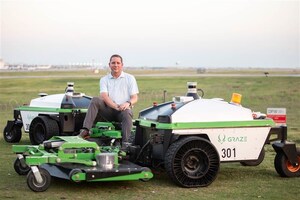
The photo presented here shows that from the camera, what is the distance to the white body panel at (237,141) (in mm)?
8000

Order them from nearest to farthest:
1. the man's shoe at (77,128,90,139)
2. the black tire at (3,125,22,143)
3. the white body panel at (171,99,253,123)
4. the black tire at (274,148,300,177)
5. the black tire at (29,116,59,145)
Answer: the white body panel at (171,99,253,123)
the black tire at (274,148,300,177)
the man's shoe at (77,128,90,139)
the black tire at (29,116,59,145)
the black tire at (3,125,22,143)

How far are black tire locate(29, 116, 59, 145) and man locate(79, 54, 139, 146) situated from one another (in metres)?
2.25

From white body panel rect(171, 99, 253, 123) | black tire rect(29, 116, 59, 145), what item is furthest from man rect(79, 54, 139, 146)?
black tire rect(29, 116, 59, 145)

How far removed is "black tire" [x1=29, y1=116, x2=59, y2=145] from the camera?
1134cm

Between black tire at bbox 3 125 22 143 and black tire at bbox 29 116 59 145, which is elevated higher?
black tire at bbox 29 116 59 145

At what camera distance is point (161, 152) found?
8039mm

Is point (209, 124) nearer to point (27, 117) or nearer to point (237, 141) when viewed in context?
point (237, 141)

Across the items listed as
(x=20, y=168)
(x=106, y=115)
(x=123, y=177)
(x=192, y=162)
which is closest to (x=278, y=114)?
(x=106, y=115)

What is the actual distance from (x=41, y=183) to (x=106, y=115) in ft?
7.46

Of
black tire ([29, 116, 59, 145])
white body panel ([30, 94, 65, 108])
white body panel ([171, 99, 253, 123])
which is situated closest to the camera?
white body panel ([171, 99, 253, 123])

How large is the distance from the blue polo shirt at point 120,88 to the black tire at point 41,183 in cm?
229

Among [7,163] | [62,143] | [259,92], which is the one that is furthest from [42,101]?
[259,92]

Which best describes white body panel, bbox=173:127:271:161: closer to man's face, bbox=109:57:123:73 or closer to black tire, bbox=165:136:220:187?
black tire, bbox=165:136:220:187

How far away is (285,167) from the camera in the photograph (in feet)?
28.0
